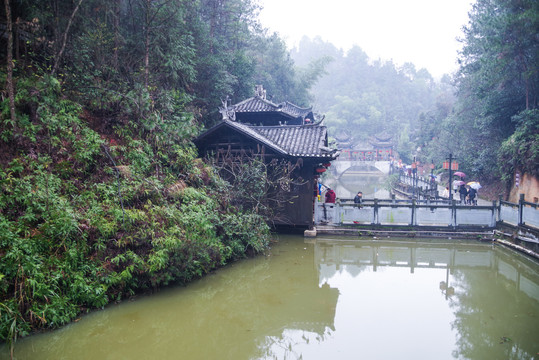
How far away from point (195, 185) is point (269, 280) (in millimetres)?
3210

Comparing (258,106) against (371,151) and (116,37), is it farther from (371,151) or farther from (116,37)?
(371,151)

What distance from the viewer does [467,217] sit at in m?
11.1

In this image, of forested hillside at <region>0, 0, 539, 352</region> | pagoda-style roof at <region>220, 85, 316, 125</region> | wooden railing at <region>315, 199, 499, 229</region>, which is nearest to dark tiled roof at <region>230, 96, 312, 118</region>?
pagoda-style roof at <region>220, 85, 316, 125</region>

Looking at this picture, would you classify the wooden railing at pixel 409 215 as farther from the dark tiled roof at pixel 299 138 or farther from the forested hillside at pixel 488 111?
the forested hillside at pixel 488 111

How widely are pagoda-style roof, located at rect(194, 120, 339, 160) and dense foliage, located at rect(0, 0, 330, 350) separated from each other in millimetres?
1234

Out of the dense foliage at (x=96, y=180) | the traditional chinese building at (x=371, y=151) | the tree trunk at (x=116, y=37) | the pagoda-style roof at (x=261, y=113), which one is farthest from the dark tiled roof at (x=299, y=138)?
the traditional chinese building at (x=371, y=151)

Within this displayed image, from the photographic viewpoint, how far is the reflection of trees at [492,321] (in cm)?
470

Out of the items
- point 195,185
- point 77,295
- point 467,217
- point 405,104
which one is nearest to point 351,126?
point 405,104

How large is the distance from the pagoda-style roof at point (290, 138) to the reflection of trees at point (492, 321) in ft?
16.7

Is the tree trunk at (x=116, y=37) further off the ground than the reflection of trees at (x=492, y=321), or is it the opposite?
the tree trunk at (x=116, y=37)

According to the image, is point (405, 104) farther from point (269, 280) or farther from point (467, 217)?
point (269, 280)

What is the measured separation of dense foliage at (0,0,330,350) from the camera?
5152 millimetres

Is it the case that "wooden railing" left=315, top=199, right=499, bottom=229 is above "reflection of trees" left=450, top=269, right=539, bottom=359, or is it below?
above

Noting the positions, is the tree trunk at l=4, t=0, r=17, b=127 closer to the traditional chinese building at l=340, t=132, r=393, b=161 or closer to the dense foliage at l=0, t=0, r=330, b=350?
the dense foliage at l=0, t=0, r=330, b=350
